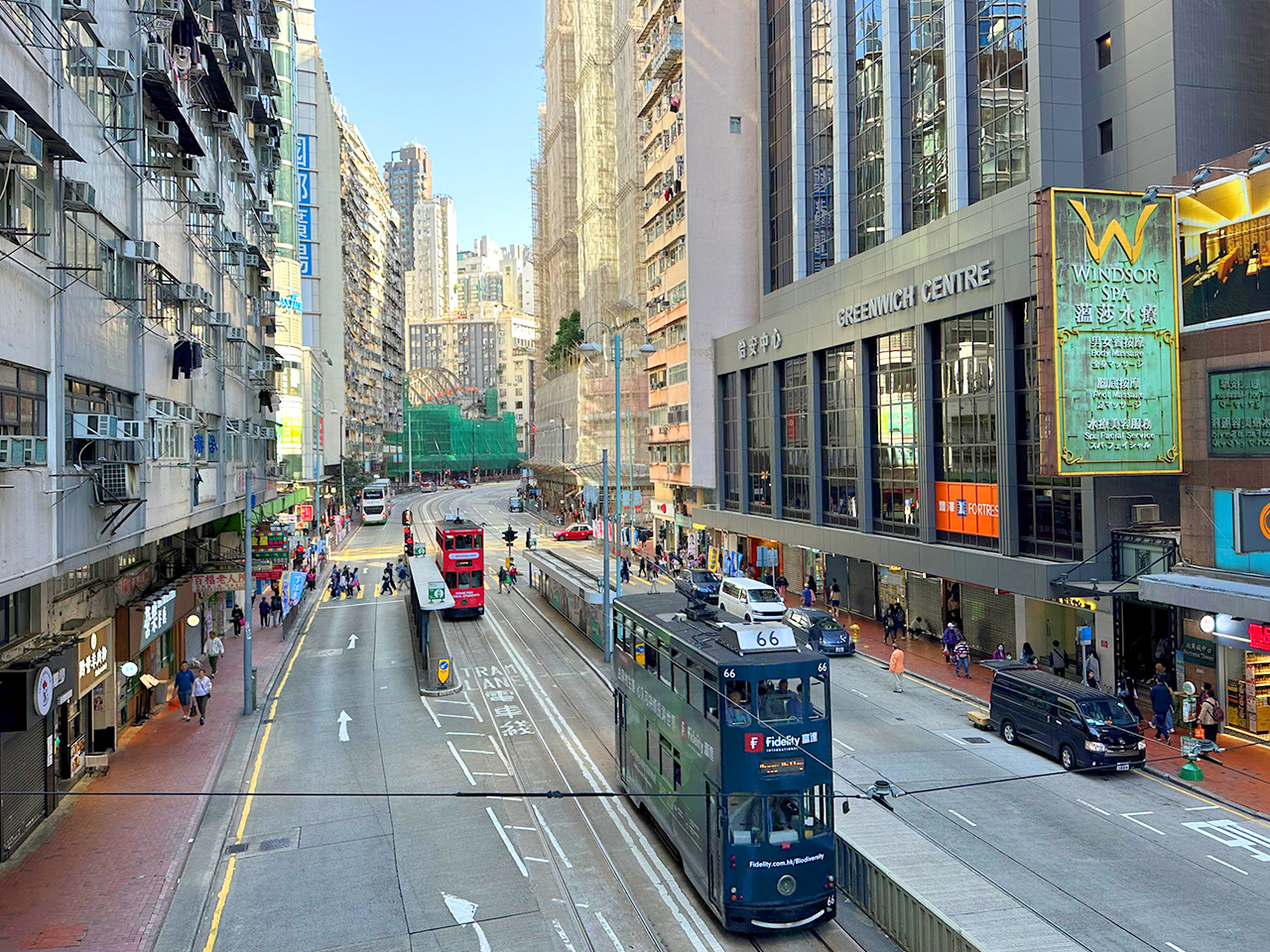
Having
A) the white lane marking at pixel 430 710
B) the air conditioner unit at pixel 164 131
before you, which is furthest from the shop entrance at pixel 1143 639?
the air conditioner unit at pixel 164 131

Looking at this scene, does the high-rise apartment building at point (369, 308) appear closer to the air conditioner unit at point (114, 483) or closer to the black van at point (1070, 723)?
the air conditioner unit at point (114, 483)

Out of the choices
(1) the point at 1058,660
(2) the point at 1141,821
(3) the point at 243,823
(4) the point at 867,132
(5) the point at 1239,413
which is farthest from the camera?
(4) the point at 867,132

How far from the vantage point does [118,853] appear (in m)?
16.5

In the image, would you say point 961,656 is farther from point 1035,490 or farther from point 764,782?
point 764,782

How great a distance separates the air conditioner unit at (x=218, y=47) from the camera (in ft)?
83.1

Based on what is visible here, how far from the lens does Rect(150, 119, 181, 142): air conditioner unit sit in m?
19.9

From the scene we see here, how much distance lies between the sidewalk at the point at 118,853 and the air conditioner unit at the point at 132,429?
24.1ft

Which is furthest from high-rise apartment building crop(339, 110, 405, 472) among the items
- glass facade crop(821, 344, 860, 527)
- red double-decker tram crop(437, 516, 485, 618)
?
glass facade crop(821, 344, 860, 527)

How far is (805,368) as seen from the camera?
141 feet

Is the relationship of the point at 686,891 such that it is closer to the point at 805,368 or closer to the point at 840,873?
the point at 840,873

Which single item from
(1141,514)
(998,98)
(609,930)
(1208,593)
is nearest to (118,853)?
(609,930)

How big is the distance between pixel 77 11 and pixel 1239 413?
24287 millimetres

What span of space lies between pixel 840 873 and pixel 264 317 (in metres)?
32.5

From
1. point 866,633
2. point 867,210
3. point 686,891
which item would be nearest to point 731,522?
point 866,633
